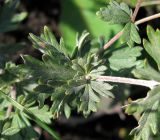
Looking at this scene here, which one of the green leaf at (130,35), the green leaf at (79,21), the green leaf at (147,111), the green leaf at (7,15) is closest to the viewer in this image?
the green leaf at (147,111)

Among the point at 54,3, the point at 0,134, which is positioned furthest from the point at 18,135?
the point at 54,3

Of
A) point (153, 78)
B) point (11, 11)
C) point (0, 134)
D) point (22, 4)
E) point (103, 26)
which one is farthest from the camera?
point (22, 4)

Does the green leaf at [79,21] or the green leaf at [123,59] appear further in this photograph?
the green leaf at [79,21]

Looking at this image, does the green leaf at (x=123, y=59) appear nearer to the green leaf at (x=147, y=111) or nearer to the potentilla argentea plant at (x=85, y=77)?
the potentilla argentea plant at (x=85, y=77)

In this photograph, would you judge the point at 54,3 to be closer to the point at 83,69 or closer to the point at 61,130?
the point at 61,130

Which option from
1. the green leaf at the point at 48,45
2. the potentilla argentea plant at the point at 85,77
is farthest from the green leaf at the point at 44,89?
the green leaf at the point at 48,45
